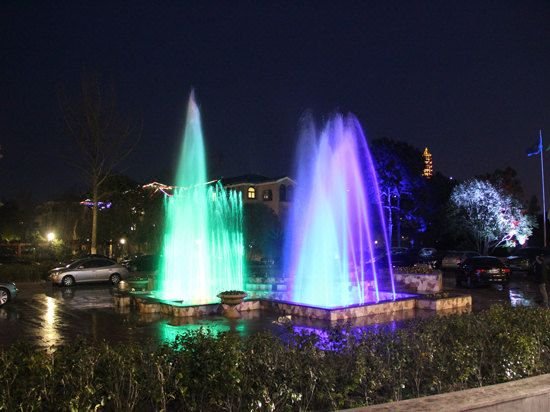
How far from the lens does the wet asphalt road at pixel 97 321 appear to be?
502 inches

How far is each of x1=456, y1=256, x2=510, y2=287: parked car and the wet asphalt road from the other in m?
2.06

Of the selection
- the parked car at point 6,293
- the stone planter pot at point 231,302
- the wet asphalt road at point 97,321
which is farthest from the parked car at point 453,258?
the parked car at point 6,293

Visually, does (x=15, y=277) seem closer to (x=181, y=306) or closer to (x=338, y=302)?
(x=181, y=306)

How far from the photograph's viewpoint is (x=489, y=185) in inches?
1764

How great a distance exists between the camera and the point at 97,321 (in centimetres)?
1526

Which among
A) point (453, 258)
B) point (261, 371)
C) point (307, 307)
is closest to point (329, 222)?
point (307, 307)

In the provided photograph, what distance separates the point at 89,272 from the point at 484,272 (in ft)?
64.0

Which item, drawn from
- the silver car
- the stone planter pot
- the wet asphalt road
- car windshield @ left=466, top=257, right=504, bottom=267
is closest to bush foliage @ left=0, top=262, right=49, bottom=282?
the silver car

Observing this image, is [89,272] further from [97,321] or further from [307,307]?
[307,307]

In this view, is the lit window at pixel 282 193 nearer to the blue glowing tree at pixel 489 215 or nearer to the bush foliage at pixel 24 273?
the blue glowing tree at pixel 489 215

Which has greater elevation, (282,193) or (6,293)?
(282,193)

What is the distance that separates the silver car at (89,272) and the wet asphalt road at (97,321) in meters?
3.81

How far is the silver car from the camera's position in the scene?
1050 inches

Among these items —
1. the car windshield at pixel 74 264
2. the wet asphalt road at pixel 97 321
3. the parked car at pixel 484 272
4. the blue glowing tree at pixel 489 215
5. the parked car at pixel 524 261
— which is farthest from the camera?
the blue glowing tree at pixel 489 215
